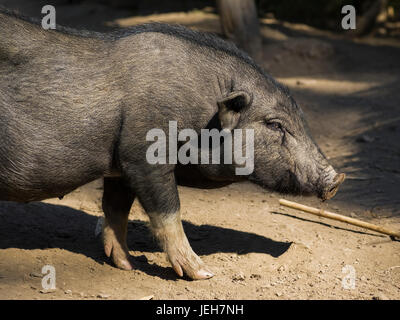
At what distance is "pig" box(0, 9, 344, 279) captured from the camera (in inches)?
159

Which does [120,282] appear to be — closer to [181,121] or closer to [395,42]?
[181,121]

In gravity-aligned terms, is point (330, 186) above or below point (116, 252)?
above

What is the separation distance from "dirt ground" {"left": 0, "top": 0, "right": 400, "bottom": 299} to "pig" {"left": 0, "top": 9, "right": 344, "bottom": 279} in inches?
17.7

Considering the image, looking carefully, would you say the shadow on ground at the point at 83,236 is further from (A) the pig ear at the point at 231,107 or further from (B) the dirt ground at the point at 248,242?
(A) the pig ear at the point at 231,107

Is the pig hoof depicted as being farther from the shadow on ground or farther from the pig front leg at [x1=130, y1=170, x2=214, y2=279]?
the pig front leg at [x1=130, y1=170, x2=214, y2=279]

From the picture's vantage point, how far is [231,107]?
4.21m

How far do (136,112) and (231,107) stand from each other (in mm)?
662

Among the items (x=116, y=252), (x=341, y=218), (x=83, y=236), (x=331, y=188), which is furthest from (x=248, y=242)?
(x=83, y=236)

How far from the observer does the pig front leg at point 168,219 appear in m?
4.21

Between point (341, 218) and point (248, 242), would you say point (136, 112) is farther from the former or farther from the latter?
point (341, 218)

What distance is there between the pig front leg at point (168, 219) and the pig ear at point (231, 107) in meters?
0.53

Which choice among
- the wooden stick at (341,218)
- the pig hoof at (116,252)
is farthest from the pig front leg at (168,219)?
the wooden stick at (341,218)

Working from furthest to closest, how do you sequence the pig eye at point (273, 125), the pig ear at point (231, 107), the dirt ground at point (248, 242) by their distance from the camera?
the pig eye at point (273, 125) < the dirt ground at point (248, 242) < the pig ear at point (231, 107)

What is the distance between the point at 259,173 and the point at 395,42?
1047cm
